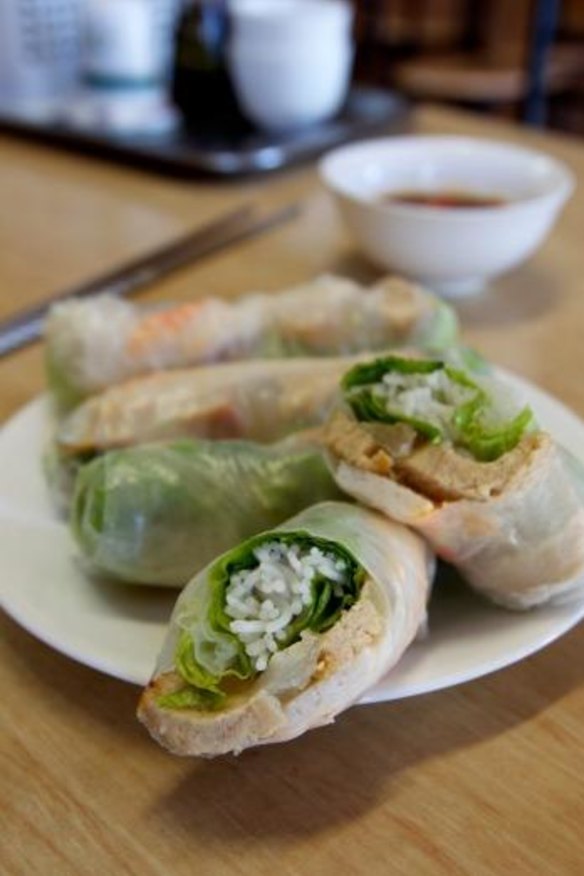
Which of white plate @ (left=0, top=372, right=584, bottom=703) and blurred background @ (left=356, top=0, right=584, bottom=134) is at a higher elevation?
white plate @ (left=0, top=372, right=584, bottom=703)

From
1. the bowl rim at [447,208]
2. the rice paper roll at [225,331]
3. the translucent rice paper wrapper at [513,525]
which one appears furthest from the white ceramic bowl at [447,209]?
the translucent rice paper wrapper at [513,525]

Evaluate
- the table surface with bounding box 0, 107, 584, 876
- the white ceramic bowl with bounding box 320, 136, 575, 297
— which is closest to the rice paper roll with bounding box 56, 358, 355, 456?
the table surface with bounding box 0, 107, 584, 876

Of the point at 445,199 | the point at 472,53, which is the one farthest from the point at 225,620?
the point at 472,53

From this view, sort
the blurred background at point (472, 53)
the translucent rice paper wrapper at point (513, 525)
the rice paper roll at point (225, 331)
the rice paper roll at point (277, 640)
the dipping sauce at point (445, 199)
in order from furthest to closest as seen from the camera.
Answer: the blurred background at point (472, 53), the dipping sauce at point (445, 199), the rice paper roll at point (225, 331), the translucent rice paper wrapper at point (513, 525), the rice paper roll at point (277, 640)

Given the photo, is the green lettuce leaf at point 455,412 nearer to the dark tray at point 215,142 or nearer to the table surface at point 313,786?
the table surface at point 313,786

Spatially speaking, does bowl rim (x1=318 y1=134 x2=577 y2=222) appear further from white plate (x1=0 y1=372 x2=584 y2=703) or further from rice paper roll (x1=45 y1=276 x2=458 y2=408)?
white plate (x1=0 y1=372 x2=584 y2=703)

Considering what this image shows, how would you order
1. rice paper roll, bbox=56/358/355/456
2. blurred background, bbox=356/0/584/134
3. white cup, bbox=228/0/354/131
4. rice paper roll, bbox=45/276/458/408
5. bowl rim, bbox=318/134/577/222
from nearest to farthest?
1. rice paper roll, bbox=56/358/355/456
2. rice paper roll, bbox=45/276/458/408
3. bowl rim, bbox=318/134/577/222
4. white cup, bbox=228/0/354/131
5. blurred background, bbox=356/0/584/134
